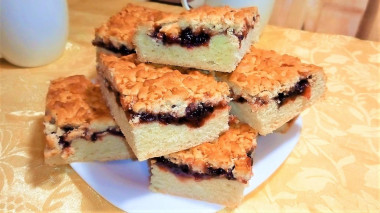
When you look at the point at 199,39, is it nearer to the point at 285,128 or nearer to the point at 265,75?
the point at 265,75

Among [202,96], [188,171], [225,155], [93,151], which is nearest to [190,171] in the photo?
[188,171]

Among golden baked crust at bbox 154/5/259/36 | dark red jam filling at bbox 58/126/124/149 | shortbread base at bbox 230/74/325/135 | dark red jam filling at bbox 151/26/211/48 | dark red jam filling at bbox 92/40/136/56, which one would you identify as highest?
golden baked crust at bbox 154/5/259/36

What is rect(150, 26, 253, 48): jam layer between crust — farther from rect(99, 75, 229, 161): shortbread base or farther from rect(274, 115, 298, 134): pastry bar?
rect(274, 115, 298, 134): pastry bar

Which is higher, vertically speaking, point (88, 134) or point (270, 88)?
point (270, 88)

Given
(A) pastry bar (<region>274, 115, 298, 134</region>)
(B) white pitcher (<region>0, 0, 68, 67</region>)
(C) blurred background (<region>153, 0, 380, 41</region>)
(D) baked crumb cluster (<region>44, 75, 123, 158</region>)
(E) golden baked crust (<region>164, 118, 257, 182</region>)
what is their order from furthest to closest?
(C) blurred background (<region>153, 0, 380, 41</region>), (B) white pitcher (<region>0, 0, 68, 67</region>), (A) pastry bar (<region>274, 115, 298, 134</region>), (D) baked crumb cluster (<region>44, 75, 123, 158</region>), (E) golden baked crust (<region>164, 118, 257, 182</region>)

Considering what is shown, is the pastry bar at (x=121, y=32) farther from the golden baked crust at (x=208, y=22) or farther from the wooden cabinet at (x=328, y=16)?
the wooden cabinet at (x=328, y=16)

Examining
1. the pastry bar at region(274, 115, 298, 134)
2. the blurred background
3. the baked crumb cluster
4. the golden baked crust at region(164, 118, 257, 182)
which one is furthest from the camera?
the blurred background

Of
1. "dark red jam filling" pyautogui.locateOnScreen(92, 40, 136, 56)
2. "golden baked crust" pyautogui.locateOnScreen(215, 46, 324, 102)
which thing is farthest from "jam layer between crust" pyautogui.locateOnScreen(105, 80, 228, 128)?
"dark red jam filling" pyautogui.locateOnScreen(92, 40, 136, 56)
